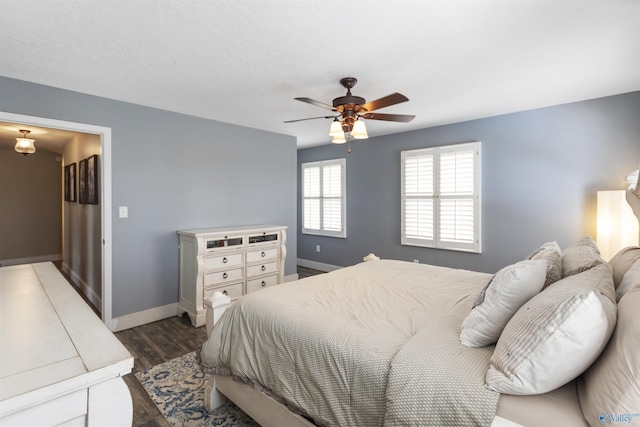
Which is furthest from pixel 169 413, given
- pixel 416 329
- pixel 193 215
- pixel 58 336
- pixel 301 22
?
pixel 301 22

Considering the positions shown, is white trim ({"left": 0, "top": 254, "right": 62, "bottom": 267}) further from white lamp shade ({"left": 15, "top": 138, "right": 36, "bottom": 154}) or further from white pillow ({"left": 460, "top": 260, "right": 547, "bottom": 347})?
white pillow ({"left": 460, "top": 260, "right": 547, "bottom": 347})

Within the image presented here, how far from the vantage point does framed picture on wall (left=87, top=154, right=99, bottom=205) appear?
3644 mm

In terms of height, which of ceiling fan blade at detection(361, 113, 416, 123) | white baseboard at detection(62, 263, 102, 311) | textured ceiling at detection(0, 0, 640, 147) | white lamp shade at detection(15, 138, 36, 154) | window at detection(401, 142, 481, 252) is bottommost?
white baseboard at detection(62, 263, 102, 311)

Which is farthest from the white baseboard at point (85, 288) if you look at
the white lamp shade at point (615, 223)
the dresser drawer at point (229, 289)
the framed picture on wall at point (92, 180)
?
the white lamp shade at point (615, 223)

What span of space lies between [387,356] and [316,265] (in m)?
4.82

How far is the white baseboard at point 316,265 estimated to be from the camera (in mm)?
5777

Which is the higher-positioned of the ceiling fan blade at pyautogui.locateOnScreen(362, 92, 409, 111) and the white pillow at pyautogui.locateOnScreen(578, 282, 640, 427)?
the ceiling fan blade at pyautogui.locateOnScreen(362, 92, 409, 111)

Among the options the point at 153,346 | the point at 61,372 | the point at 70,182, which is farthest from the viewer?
the point at 70,182

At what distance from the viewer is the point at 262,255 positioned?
13.2ft

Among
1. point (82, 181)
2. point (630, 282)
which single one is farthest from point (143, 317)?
point (630, 282)

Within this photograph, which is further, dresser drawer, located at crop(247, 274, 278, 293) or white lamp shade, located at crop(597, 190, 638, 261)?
dresser drawer, located at crop(247, 274, 278, 293)

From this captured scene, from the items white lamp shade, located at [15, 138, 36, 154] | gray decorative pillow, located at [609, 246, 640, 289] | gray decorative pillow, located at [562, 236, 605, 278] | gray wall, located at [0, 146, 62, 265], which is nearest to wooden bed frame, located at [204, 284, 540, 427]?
gray decorative pillow, located at [562, 236, 605, 278]

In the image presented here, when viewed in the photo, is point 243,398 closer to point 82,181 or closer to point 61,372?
point 61,372

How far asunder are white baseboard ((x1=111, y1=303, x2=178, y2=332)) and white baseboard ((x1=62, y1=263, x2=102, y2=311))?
0.52 m
